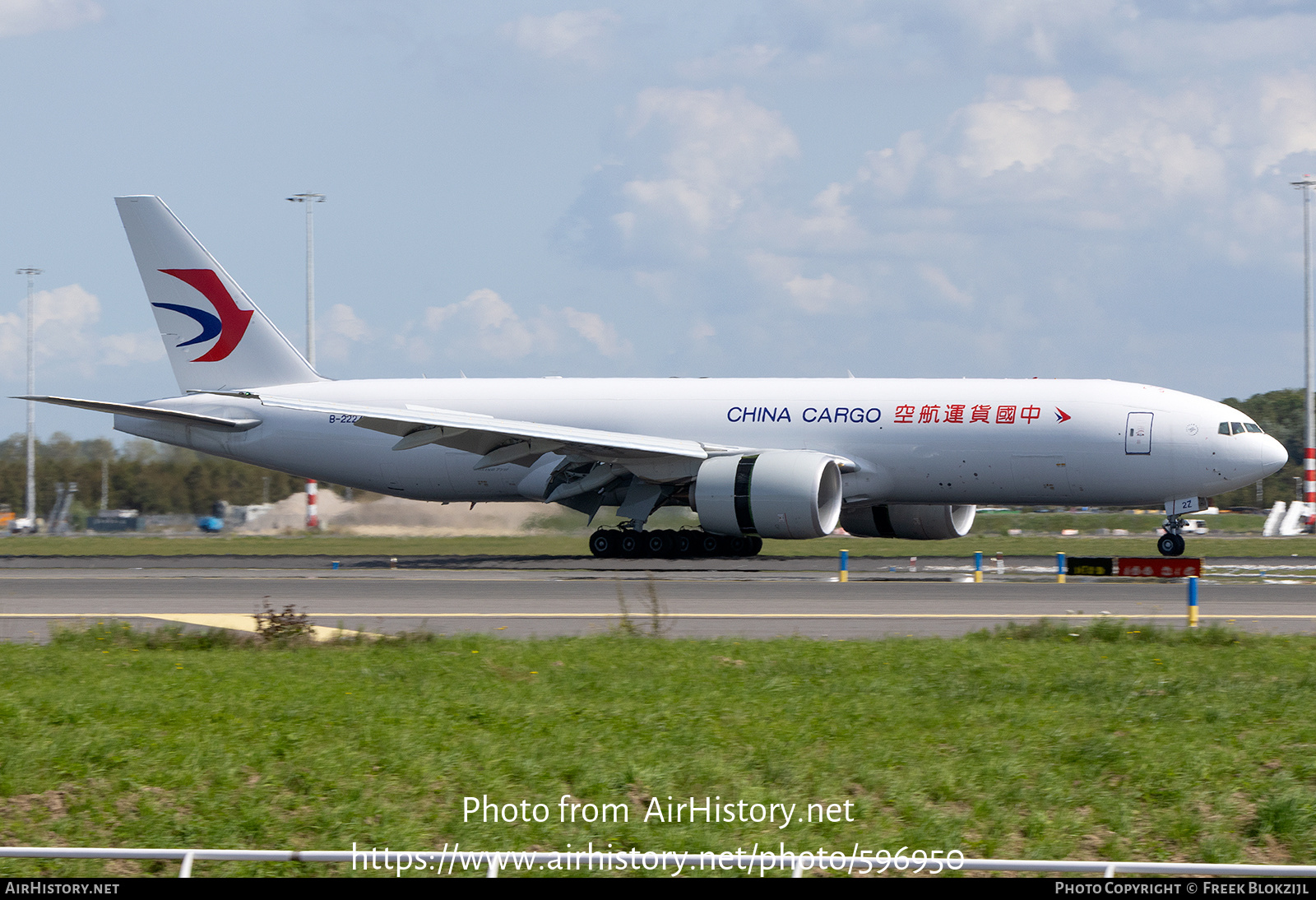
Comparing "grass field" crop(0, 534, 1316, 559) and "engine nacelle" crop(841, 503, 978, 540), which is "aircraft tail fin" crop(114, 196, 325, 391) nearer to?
"grass field" crop(0, 534, 1316, 559)

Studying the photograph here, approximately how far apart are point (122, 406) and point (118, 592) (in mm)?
10534

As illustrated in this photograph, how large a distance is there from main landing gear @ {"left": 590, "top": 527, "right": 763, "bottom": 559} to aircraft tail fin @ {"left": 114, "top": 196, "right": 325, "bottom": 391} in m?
11.0

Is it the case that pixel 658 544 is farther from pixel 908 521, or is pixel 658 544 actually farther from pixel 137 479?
pixel 137 479

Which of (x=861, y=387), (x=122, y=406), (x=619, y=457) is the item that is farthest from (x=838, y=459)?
(x=122, y=406)

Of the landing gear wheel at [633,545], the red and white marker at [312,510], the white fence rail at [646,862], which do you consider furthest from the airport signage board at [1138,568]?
the red and white marker at [312,510]

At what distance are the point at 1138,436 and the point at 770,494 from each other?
8.60 meters

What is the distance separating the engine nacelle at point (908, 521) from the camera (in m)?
34.2

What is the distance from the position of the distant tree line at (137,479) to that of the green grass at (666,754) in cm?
4101

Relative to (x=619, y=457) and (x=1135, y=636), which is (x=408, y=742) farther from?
(x=619, y=457)

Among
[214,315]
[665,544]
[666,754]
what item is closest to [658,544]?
[665,544]

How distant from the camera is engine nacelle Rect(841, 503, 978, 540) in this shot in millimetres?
34188

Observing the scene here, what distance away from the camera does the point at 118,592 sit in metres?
23.9

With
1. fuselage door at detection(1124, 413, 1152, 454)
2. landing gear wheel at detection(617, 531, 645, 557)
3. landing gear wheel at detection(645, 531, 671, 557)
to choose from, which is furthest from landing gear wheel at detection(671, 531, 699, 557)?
fuselage door at detection(1124, 413, 1152, 454)

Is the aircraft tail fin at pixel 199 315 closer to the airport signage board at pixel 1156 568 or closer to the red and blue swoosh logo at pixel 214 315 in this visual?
the red and blue swoosh logo at pixel 214 315
